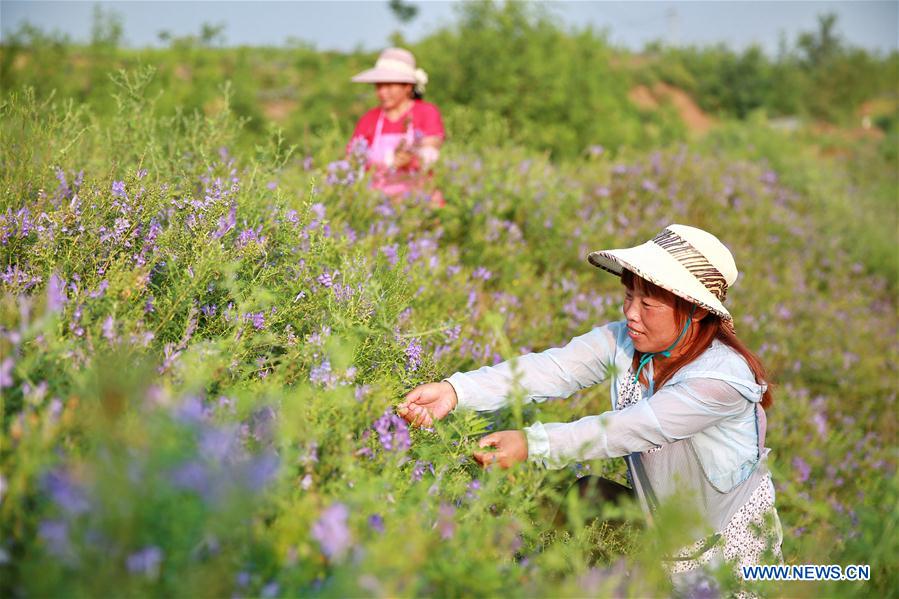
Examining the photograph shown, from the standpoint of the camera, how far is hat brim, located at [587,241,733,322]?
8.52ft

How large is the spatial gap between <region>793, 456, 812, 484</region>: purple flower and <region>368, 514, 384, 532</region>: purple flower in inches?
135

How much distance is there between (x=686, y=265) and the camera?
271cm

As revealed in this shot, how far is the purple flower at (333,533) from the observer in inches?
53.7

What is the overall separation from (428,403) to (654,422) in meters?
0.74

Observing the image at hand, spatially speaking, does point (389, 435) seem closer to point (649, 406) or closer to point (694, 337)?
point (649, 406)

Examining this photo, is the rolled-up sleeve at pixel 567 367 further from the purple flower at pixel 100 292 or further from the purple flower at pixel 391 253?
the purple flower at pixel 100 292

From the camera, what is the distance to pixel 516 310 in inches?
176

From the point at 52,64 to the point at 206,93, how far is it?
8.04 ft

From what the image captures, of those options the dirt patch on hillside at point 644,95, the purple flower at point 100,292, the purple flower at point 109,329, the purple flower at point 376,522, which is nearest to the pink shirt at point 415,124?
the purple flower at point 100,292

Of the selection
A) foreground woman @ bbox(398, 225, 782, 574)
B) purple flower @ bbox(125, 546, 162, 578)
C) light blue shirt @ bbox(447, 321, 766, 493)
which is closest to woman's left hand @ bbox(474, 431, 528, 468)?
light blue shirt @ bbox(447, 321, 766, 493)

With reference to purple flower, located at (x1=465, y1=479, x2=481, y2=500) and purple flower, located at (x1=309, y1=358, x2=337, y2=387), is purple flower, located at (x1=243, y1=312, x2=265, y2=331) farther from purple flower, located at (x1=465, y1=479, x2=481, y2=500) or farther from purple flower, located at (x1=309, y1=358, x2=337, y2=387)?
purple flower, located at (x1=465, y1=479, x2=481, y2=500)

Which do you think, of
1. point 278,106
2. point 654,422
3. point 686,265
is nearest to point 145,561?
point 654,422

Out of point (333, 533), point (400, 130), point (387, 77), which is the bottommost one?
point (333, 533)

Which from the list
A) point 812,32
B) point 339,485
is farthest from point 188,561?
point 812,32
